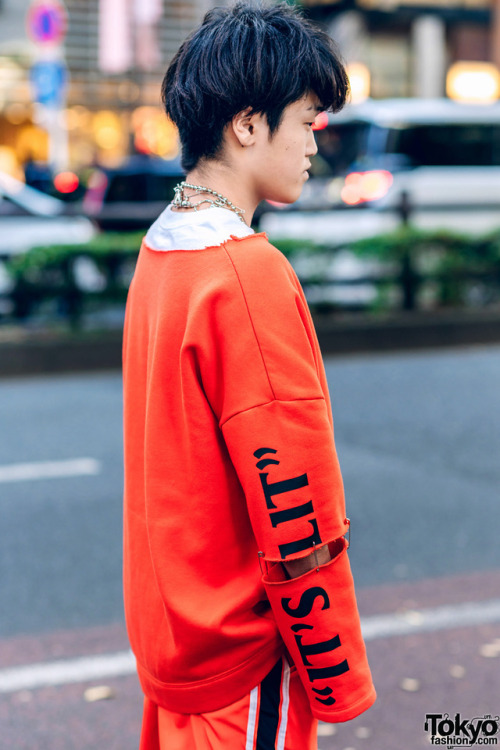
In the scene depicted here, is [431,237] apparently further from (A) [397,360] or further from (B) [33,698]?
(B) [33,698]

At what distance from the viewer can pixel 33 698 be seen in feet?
11.2

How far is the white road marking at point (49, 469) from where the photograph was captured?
19.8ft

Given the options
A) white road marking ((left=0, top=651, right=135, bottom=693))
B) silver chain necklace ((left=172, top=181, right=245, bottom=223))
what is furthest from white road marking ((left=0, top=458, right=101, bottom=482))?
silver chain necklace ((left=172, top=181, right=245, bottom=223))

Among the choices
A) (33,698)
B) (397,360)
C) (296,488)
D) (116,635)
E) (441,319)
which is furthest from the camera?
(441,319)

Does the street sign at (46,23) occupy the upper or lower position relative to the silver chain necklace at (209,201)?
lower

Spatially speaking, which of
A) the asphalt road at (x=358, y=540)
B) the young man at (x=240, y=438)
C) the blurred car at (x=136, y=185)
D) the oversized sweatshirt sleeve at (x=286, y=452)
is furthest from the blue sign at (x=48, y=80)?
the oversized sweatshirt sleeve at (x=286, y=452)

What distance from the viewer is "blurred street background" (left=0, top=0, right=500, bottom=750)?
3.51 m

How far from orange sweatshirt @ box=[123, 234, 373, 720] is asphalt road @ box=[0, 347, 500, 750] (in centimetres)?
176

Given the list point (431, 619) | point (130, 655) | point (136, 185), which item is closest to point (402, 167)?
point (136, 185)

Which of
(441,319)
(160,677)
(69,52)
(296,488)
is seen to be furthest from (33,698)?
(69,52)

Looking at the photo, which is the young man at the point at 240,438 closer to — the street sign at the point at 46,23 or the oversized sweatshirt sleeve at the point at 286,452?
the oversized sweatshirt sleeve at the point at 286,452

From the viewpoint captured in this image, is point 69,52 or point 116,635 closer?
point 116,635

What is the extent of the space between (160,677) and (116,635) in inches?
96.2

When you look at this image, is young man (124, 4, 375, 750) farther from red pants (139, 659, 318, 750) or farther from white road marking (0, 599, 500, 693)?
white road marking (0, 599, 500, 693)
